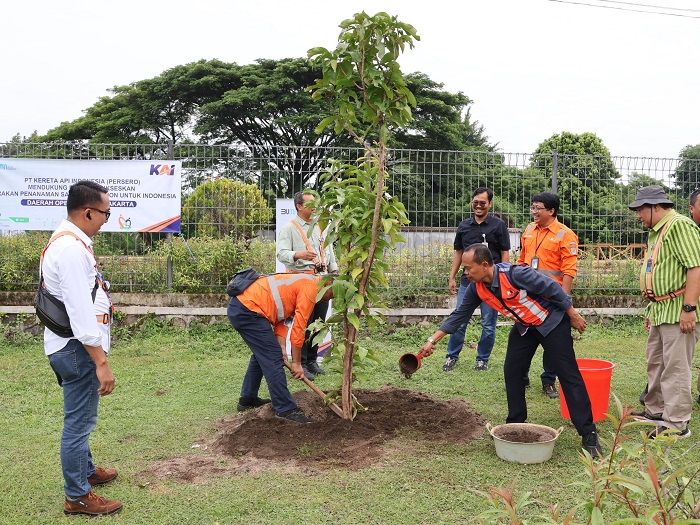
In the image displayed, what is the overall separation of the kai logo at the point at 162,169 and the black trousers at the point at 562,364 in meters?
5.87

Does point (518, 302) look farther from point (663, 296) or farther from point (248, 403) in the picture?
point (248, 403)

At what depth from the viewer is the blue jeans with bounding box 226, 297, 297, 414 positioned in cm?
514

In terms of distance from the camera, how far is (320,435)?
4.81 m

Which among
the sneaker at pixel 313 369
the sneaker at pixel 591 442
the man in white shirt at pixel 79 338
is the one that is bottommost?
the sneaker at pixel 313 369

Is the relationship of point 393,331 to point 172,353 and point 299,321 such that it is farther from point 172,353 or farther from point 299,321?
point 299,321

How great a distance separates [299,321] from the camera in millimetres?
4949

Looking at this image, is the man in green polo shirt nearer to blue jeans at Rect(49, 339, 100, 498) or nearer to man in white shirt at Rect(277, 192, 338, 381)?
man in white shirt at Rect(277, 192, 338, 381)

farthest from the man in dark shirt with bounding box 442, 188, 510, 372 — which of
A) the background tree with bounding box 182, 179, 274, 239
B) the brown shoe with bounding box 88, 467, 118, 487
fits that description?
the brown shoe with bounding box 88, 467, 118, 487

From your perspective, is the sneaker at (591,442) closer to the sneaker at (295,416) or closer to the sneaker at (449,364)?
the sneaker at (295,416)

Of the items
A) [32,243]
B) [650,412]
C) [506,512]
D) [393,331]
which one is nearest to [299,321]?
[650,412]

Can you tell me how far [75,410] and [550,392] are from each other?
435cm

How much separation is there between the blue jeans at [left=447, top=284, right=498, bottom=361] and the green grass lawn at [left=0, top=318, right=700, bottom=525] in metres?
0.21

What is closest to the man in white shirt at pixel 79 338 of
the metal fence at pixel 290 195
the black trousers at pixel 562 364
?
the black trousers at pixel 562 364

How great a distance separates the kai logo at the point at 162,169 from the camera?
8.73 metres
